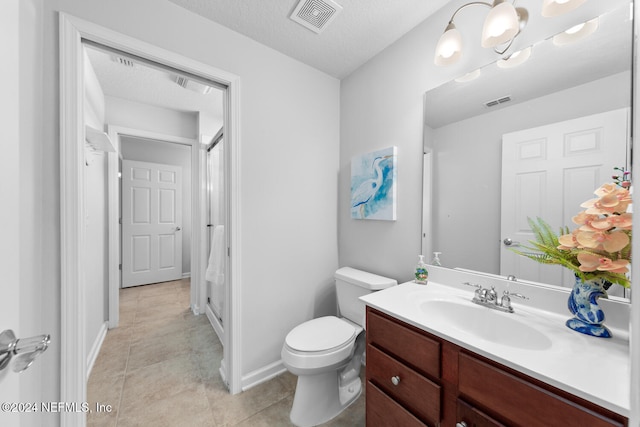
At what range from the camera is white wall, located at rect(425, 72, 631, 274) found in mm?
995

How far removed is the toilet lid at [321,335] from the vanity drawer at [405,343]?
29 centimetres

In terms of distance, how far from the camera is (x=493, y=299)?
1093 mm

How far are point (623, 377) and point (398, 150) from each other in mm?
1369

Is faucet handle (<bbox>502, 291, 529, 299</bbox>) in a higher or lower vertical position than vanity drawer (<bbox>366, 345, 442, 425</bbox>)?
higher

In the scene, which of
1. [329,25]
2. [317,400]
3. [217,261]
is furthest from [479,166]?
[217,261]

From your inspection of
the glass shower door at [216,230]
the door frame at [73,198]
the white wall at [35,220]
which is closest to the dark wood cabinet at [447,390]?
the white wall at [35,220]

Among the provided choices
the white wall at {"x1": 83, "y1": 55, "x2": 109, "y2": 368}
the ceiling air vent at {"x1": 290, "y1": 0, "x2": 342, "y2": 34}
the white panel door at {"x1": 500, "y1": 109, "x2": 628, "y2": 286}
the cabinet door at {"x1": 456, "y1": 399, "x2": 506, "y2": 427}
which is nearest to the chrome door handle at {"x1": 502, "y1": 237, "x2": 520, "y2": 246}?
the white panel door at {"x1": 500, "y1": 109, "x2": 628, "y2": 286}

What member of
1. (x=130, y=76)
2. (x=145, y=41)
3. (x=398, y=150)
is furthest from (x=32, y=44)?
(x=398, y=150)

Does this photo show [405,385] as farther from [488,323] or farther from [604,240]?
[604,240]

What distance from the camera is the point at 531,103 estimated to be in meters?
1.10

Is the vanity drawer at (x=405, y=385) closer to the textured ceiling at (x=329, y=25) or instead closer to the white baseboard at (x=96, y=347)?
the textured ceiling at (x=329, y=25)

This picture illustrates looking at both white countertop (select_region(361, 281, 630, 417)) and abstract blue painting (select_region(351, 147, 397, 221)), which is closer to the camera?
white countertop (select_region(361, 281, 630, 417))

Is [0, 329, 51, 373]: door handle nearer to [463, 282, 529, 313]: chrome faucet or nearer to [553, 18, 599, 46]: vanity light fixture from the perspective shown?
[463, 282, 529, 313]: chrome faucet

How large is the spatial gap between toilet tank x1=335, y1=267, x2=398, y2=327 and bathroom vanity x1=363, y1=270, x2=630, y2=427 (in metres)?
0.30
